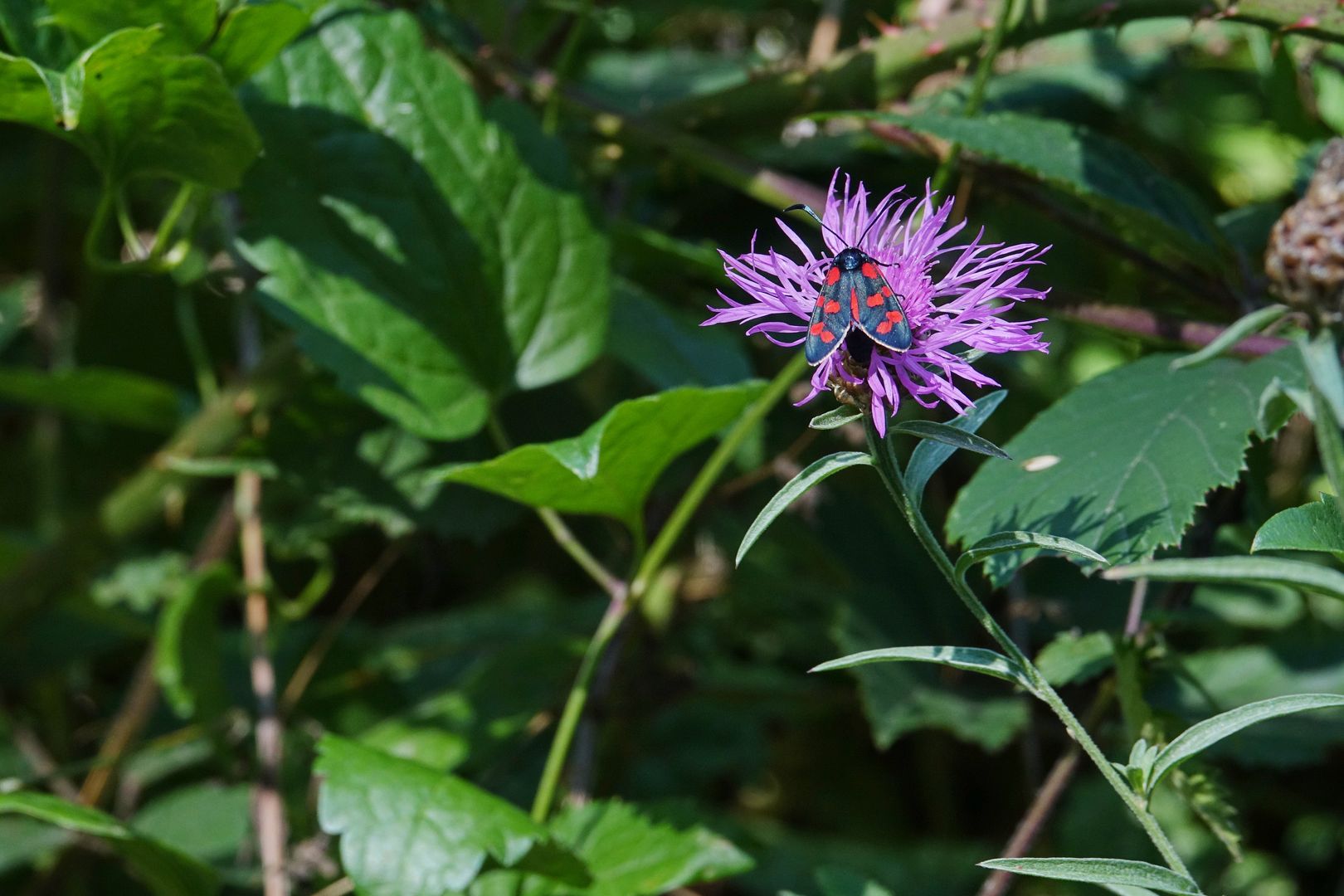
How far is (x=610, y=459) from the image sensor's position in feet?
2.95

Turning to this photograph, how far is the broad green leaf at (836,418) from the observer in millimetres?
608

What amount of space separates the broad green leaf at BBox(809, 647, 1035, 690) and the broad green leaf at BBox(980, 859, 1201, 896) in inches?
3.3

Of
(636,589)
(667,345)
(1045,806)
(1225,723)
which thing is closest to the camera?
(1225,723)

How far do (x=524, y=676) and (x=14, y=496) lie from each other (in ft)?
3.05

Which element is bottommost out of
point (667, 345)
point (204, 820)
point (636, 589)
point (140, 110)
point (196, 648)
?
point (204, 820)

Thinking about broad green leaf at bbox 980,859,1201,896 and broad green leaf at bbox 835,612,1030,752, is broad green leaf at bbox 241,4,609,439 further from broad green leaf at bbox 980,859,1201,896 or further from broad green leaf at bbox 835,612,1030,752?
broad green leaf at bbox 980,859,1201,896

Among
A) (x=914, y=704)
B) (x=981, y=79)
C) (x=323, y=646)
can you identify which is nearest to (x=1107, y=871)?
(x=914, y=704)

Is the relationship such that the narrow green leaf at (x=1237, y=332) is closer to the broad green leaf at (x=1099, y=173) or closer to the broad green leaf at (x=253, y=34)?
the broad green leaf at (x=1099, y=173)

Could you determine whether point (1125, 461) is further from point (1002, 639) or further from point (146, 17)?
point (146, 17)

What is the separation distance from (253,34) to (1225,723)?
79 centimetres

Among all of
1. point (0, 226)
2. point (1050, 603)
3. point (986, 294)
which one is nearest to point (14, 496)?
point (0, 226)

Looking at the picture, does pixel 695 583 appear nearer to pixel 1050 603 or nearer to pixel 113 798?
pixel 1050 603

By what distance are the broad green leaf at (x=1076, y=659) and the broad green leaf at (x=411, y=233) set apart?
18.7 inches

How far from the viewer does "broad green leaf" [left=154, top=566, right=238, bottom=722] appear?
1.25 meters
